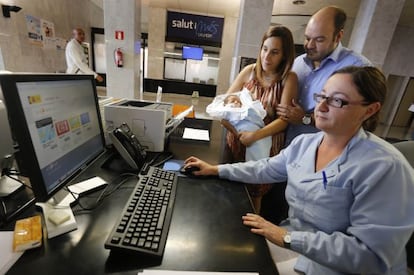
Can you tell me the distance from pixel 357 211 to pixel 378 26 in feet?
11.3

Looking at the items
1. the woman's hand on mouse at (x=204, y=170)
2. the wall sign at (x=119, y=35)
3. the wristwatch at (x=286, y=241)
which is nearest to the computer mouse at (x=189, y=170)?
the woman's hand on mouse at (x=204, y=170)

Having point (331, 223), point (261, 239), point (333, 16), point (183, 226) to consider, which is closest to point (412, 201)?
point (331, 223)

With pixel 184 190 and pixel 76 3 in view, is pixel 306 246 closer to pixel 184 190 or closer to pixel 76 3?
pixel 184 190

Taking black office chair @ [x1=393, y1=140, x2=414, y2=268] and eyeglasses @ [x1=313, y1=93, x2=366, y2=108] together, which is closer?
eyeglasses @ [x1=313, y1=93, x2=366, y2=108]

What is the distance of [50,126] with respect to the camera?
Answer: 0.72 m

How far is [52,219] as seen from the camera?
712 millimetres

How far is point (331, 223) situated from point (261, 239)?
301 mm

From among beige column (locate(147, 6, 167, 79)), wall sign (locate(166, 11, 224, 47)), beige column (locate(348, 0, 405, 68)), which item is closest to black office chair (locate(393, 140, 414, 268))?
beige column (locate(348, 0, 405, 68))

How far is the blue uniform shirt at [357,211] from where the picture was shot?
0.71 m

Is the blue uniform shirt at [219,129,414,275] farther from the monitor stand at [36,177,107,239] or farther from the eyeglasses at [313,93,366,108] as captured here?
the monitor stand at [36,177,107,239]

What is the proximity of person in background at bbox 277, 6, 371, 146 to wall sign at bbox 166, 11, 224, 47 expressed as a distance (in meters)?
5.58

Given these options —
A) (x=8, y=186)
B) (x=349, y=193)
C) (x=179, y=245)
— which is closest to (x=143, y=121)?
(x=8, y=186)

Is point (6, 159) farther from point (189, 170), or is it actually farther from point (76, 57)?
point (76, 57)

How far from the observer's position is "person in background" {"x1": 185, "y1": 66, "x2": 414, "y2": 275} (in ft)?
2.33
